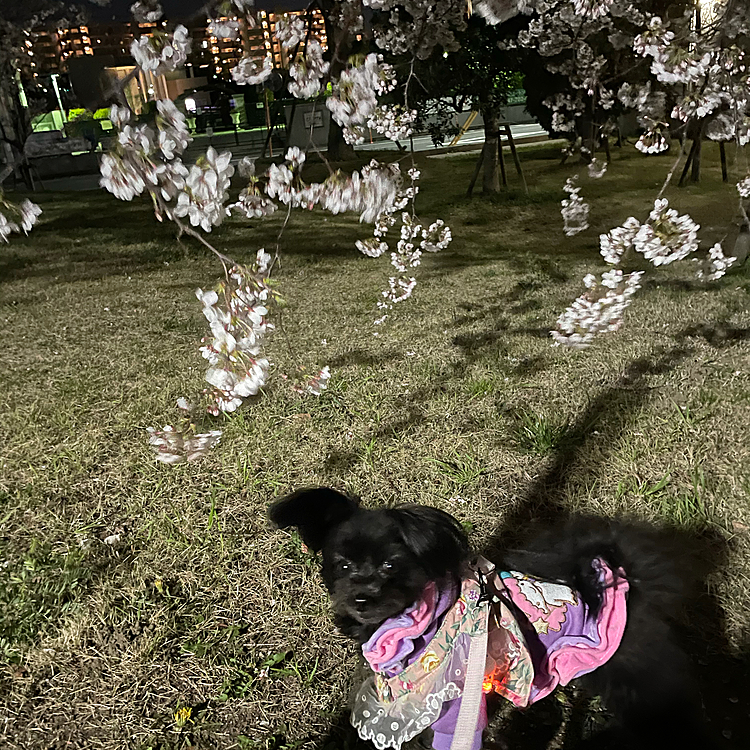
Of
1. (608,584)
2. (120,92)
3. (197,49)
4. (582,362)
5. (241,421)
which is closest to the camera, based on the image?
(608,584)

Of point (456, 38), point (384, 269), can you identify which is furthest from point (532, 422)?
point (456, 38)

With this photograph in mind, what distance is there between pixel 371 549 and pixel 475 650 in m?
0.31

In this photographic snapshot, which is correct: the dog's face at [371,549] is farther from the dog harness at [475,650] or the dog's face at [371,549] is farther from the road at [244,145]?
→ the road at [244,145]

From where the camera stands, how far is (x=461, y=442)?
255 centimetres

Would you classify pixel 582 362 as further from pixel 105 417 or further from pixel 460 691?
pixel 105 417

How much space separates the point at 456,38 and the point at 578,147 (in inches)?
71.5

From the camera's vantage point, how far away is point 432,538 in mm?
1123

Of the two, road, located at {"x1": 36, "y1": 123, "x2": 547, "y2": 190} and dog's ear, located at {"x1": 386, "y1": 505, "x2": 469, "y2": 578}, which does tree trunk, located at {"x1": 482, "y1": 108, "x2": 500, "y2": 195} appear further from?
dog's ear, located at {"x1": 386, "y1": 505, "x2": 469, "y2": 578}

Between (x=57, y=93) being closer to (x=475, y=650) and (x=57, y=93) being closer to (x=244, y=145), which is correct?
(x=244, y=145)

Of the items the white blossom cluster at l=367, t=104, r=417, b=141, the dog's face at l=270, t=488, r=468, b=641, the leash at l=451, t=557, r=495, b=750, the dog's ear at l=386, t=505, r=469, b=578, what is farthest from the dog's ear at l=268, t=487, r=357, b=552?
the white blossom cluster at l=367, t=104, r=417, b=141

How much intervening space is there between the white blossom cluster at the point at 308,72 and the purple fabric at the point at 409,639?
1.75 m

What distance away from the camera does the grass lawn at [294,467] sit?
5.27 ft

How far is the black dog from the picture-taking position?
3.54 ft

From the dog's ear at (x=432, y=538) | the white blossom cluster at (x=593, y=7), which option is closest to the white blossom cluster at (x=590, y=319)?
the white blossom cluster at (x=593, y=7)
